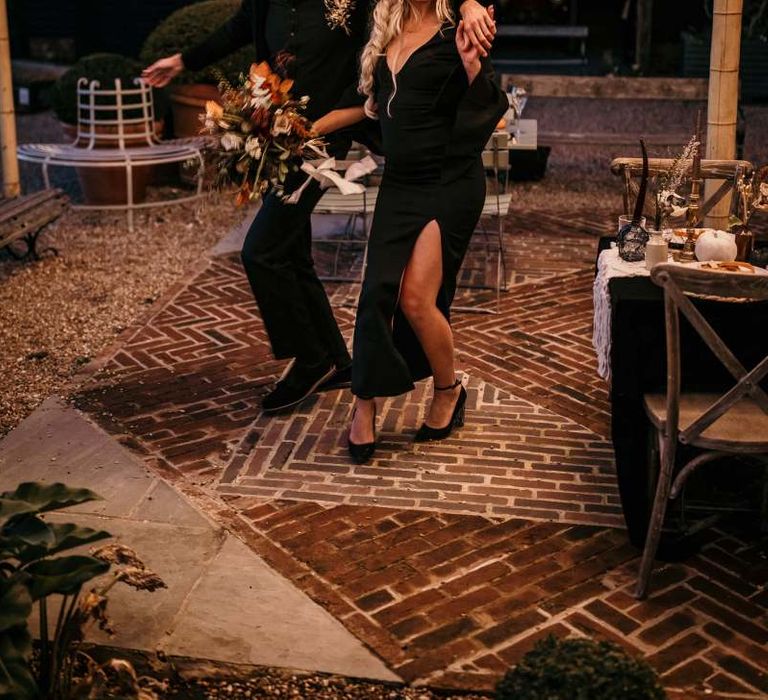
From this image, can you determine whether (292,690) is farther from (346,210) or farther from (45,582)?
(346,210)

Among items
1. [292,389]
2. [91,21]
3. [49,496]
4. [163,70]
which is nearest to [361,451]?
[292,389]

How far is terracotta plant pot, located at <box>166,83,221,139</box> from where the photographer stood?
10.4m

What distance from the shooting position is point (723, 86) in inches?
222

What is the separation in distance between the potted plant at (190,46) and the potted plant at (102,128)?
1.32 ft

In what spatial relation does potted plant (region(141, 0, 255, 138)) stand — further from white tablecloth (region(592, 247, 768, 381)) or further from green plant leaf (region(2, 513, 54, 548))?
green plant leaf (region(2, 513, 54, 548))

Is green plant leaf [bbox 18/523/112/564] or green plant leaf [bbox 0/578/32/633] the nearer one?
green plant leaf [bbox 0/578/32/633]

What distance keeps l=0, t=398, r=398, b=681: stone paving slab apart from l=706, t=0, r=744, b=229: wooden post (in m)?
2.72

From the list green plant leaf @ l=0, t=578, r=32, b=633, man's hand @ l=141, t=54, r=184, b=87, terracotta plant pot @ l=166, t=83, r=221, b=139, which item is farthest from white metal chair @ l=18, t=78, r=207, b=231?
green plant leaf @ l=0, t=578, r=32, b=633

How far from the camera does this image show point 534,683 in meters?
2.72

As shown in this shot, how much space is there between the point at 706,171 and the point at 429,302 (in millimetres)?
1533

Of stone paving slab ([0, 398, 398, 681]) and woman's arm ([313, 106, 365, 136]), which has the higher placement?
woman's arm ([313, 106, 365, 136])

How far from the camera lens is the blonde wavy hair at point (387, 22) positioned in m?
4.54

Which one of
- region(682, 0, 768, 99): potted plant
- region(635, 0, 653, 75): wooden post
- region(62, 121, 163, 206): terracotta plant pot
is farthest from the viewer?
region(635, 0, 653, 75): wooden post

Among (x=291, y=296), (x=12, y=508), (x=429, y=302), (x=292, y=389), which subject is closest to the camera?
(x=12, y=508)
